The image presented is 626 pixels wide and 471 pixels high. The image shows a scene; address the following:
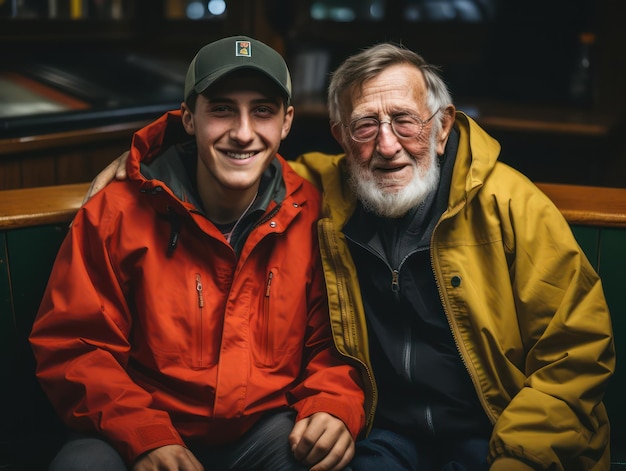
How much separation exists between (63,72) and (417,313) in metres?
2.67

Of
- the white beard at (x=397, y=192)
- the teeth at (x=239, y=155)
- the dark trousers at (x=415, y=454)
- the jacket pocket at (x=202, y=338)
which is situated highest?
the teeth at (x=239, y=155)

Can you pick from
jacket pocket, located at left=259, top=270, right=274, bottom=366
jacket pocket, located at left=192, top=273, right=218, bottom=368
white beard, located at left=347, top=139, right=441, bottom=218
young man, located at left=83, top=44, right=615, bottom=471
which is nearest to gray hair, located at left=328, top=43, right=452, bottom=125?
young man, located at left=83, top=44, right=615, bottom=471

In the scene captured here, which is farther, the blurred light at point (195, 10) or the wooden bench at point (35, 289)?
the blurred light at point (195, 10)

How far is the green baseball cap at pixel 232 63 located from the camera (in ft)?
5.65

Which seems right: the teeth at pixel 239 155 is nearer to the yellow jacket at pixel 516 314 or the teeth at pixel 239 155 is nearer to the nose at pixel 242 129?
the nose at pixel 242 129

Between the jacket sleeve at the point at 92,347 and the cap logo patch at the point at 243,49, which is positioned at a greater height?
the cap logo patch at the point at 243,49

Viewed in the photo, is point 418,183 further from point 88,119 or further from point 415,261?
point 88,119

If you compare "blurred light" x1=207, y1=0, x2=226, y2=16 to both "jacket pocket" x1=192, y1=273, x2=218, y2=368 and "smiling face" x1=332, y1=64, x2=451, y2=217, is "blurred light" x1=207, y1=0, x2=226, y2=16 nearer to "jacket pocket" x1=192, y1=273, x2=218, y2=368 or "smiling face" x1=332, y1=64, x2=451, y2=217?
"smiling face" x1=332, y1=64, x2=451, y2=217

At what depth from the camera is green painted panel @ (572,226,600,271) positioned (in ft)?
6.07

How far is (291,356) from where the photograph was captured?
5.88 ft

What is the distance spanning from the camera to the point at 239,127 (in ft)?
5.72

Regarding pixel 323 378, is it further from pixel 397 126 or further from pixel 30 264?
pixel 30 264

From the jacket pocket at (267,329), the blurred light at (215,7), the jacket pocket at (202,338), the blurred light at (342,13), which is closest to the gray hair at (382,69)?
the jacket pocket at (267,329)

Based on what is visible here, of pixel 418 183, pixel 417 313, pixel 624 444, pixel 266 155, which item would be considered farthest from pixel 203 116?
pixel 624 444
